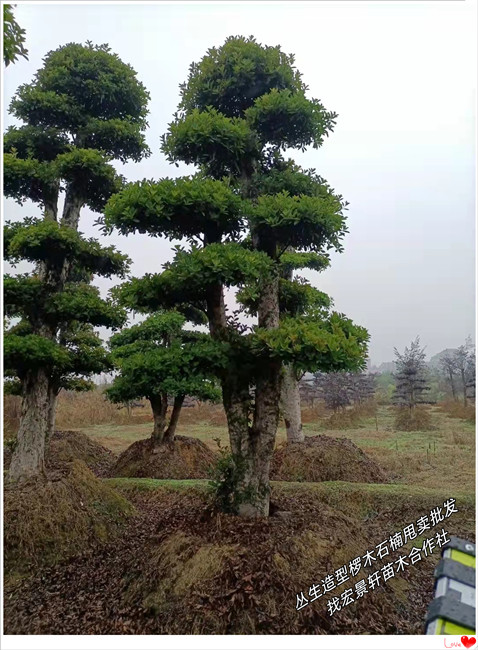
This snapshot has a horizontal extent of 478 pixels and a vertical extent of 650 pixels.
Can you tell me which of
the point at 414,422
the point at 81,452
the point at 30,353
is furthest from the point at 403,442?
the point at 30,353

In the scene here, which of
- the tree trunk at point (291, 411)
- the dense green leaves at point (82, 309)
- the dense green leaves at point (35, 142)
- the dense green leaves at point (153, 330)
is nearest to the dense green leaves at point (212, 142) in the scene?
the dense green leaves at point (82, 309)

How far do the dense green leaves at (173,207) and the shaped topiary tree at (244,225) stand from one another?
1 cm

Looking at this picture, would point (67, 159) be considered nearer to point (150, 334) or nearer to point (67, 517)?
point (150, 334)

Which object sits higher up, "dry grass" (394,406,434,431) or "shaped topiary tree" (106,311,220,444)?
"shaped topiary tree" (106,311,220,444)

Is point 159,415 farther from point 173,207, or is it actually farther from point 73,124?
point 173,207

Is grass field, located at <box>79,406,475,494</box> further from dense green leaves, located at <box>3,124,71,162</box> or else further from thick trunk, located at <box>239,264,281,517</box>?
dense green leaves, located at <box>3,124,71,162</box>

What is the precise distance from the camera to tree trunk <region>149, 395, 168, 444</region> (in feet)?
28.0

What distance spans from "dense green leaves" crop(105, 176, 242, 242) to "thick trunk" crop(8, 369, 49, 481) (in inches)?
101

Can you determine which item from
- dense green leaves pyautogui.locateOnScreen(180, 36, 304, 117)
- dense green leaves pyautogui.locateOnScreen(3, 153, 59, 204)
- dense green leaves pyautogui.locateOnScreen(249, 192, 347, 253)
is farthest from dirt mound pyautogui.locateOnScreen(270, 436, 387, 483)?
dense green leaves pyautogui.locateOnScreen(3, 153, 59, 204)

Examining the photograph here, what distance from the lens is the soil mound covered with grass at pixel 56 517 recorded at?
4168 millimetres

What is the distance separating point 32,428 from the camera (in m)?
5.50

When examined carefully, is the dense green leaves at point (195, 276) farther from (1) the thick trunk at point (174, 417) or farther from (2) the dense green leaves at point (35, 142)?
(1) the thick trunk at point (174, 417)

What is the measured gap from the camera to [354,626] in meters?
3.17
